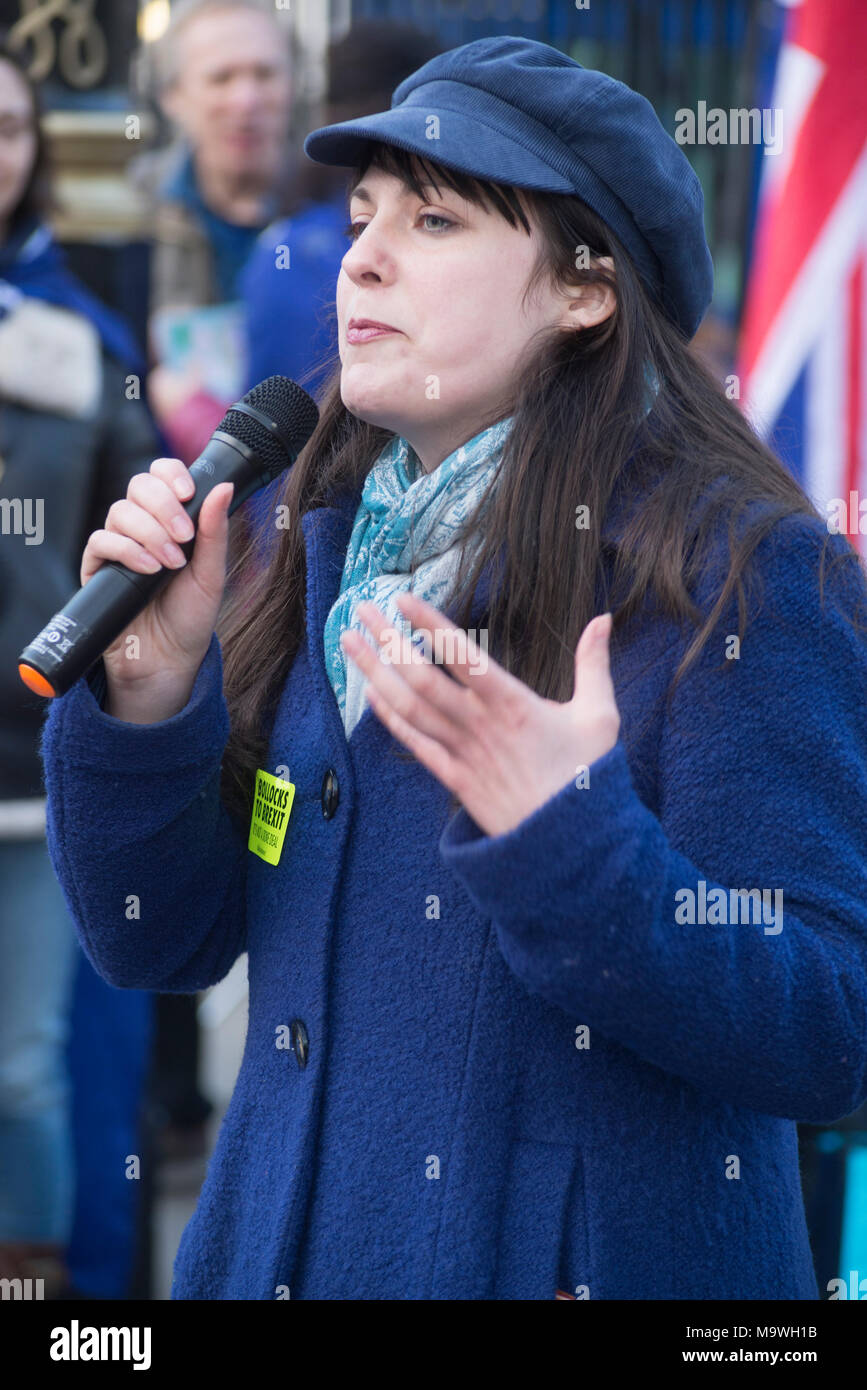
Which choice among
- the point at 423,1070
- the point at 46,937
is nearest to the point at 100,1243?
the point at 46,937

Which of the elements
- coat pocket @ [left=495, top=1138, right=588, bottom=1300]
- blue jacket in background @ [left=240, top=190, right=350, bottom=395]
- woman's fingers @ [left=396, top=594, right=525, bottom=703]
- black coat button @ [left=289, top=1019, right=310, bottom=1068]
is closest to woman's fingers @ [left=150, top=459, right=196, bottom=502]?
woman's fingers @ [left=396, top=594, right=525, bottom=703]

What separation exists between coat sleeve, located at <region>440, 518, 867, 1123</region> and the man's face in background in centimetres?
322

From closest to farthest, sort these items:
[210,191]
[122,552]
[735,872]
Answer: [735,872], [122,552], [210,191]

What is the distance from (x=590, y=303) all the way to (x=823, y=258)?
1.84 m

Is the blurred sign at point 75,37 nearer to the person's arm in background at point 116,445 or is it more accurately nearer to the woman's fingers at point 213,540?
the person's arm in background at point 116,445

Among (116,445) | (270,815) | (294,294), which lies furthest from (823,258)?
(270,815)

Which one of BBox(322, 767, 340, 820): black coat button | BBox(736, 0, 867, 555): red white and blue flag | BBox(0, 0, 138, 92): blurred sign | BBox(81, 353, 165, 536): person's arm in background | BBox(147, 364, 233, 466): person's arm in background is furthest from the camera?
BBox(0, 0, 138, 92): blurred sign

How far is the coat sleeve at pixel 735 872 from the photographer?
1.36m

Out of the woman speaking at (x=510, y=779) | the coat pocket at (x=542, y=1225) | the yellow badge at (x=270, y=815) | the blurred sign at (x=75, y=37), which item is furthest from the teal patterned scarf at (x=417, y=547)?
the blurred sign at (x=75, y=37)

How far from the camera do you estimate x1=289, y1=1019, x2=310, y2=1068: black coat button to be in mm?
1720

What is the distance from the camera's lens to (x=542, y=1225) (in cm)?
158

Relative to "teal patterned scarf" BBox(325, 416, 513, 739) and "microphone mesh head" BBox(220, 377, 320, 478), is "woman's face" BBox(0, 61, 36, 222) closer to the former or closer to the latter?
"microphone mesh head" BBox(220, 377, 320, 478)

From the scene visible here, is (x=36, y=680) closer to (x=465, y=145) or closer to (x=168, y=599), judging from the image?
(x=168, y=599)
